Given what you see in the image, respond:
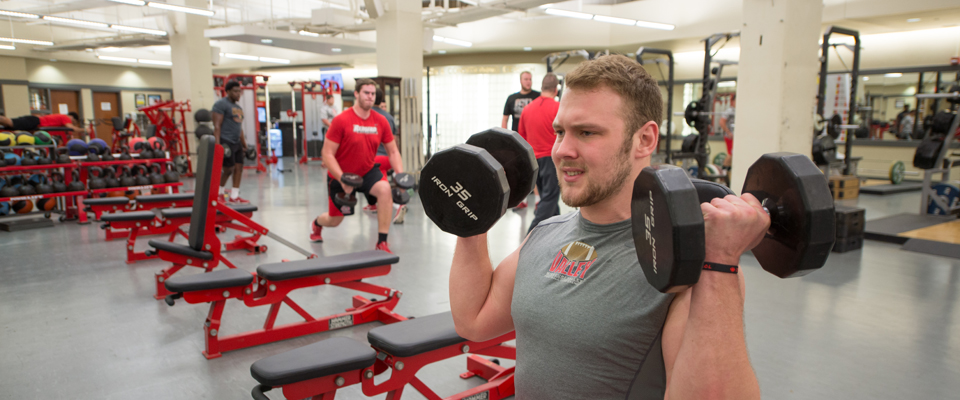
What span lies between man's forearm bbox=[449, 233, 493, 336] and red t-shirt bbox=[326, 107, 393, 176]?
10.3 ft

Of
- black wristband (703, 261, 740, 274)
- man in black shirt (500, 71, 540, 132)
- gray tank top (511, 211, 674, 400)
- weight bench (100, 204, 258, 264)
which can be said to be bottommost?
weight bench (100, 204, 258, 264)

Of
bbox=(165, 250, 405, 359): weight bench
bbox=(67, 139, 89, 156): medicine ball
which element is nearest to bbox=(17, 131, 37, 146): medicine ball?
bbox=(67, 139, 89, 156): medicine ball

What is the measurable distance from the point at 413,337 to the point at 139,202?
389 cm

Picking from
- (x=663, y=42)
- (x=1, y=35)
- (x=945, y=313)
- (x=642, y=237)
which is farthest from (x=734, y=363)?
(x=1, y=35)

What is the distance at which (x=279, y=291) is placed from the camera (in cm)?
260

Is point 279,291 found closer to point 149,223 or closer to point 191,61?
point 149,223

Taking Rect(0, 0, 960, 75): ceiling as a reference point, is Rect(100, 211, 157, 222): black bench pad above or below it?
below

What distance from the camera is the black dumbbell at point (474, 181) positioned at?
0.92 metres

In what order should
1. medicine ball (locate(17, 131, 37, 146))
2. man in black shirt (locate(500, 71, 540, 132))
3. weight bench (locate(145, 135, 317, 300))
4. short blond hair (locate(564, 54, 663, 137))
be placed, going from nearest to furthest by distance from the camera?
short blond hair (locate(564, 54, 663, 137))
weight bench (locate(145, 135, 317, 300))
medicine ball (locate(17, 131, 37, 146))
man in black shirt (locate(500, 71, 540, 132))

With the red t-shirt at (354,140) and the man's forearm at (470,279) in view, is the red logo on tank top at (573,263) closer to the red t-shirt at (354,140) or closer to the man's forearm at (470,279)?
the man's forearm at (470,279)

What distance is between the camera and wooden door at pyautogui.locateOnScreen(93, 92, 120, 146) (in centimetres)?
1627

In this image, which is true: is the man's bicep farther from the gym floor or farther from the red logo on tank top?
the gym floor

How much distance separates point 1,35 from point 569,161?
16419 millimetres

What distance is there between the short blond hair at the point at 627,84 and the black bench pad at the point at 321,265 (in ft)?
6.54
